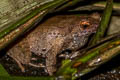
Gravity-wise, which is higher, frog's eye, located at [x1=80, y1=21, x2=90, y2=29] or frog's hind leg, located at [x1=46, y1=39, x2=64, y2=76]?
frog's eye, located at [x1=80, y1=21, x2=90, y2=29]

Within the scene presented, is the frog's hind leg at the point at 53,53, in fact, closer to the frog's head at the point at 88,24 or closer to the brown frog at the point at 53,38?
the brown frog at the point at 53,38

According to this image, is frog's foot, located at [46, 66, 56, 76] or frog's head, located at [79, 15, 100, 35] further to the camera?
frog's head, located at [79, 15, 100, 35]

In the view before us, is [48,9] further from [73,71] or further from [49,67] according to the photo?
[49,67]

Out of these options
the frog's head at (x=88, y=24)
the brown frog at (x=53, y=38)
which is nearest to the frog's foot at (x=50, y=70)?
the brown frog at (x=53, y=38)

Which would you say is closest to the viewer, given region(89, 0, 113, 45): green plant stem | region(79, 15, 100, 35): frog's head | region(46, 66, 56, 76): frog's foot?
region(89, 0, 113, 45): green plant stem

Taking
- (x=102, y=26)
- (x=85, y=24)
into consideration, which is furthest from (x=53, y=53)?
(x=102, y=26)

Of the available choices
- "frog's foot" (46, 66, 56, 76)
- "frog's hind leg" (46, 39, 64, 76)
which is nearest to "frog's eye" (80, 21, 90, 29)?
"frog's hind leg" (46, 39, 64, 76)

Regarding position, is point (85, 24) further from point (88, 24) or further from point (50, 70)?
point (50, 70)

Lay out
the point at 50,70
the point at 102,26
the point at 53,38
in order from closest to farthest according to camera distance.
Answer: the point at 102,26 < the point at 50,70 < the point at 53,38

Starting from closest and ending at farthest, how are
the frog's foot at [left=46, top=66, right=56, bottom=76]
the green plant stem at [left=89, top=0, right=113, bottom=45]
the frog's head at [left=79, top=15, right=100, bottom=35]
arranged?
1. the green plant stem at [left=89, top=0, right=113, bottom=45]
2. the frog's foot at [left=46, top=66, right=56, bottom=76]
3. the frog's head at [left=79, top=15, right=100, bottom=35]

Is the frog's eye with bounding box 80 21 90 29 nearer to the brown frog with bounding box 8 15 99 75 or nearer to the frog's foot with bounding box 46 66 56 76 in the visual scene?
the brown frog with bounding box 8 15 99 75
